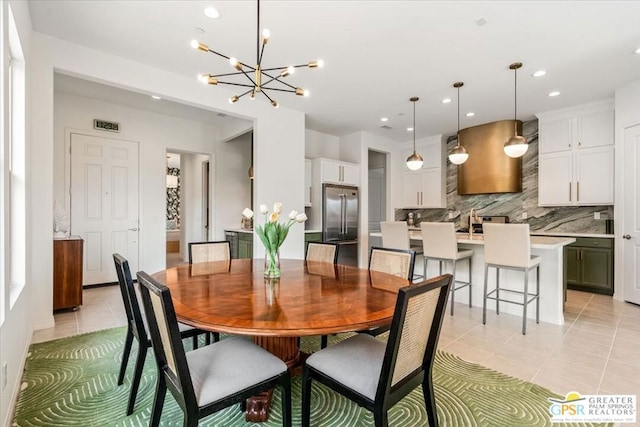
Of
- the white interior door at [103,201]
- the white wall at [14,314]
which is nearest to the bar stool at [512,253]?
the white wall at [14,314]

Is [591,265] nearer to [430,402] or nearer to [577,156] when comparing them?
[577,156]

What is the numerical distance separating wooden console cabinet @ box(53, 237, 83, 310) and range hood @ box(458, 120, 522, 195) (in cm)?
600

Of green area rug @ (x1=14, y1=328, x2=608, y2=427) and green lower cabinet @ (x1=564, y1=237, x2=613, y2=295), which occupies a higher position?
green lower cabinet @ (x1=564, y1=237, x2=613, y2=295)

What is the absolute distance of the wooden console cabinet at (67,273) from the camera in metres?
3.28

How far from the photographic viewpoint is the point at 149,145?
197 inches

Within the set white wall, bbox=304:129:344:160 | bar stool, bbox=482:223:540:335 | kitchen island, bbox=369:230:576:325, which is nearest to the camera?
bar stool, bbox=482:223:540:335

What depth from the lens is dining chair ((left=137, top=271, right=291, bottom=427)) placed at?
1166mm

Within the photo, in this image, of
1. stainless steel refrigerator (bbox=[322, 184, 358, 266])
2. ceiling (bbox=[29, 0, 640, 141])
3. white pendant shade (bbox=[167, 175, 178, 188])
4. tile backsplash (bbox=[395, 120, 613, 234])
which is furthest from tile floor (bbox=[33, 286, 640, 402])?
white pendant shade (bbox=[167, 175, 178, 188])

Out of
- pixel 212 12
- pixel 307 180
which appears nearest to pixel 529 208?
pixel 307 180

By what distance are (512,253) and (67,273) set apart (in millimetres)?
4743

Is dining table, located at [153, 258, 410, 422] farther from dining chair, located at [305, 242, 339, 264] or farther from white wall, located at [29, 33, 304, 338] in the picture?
white wall, located at [29, 33, 304, 338]

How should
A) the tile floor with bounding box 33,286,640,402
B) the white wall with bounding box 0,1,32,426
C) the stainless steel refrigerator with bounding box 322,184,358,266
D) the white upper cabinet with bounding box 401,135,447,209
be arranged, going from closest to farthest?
the white wall with bounding box 0,1,32,426 < the tile floor with bounding box 33,286,640,402 < the stainless steel refrigerator with bounding box 322,184,358,266 < the white upper cabinet with bounding box 401,135,447,209

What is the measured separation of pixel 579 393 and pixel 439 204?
4526mm

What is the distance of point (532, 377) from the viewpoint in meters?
2.12
